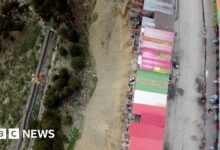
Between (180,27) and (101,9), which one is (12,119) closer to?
(101,9)

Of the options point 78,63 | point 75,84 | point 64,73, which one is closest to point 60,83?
point 64,73

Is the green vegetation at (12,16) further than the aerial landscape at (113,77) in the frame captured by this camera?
Yes

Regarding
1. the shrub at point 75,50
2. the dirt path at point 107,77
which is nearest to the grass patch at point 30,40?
the shrub at point 75,50

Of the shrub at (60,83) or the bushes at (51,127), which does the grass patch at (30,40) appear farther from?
the bushes at (51,127)

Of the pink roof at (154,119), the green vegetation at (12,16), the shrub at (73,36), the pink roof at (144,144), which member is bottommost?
the pink roof at (144,144)

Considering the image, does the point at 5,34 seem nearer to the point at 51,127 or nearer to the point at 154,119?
the point at 51,127

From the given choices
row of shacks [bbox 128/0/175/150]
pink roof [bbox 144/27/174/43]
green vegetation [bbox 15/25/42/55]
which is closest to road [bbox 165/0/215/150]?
row of shacks [bbox 128/0/175/150]

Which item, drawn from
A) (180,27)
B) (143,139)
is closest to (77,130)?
(143,139)

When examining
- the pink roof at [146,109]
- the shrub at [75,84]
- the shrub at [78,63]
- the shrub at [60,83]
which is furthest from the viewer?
the shrub at [78,63]

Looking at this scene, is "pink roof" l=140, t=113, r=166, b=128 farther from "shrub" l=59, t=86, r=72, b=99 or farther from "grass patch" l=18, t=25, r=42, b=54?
"grass patch" l=18, t=25, r=42, b=54
